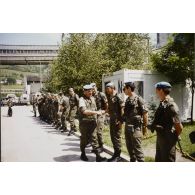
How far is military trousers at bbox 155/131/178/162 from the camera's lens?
4.93 m

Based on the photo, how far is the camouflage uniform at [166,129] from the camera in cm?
492

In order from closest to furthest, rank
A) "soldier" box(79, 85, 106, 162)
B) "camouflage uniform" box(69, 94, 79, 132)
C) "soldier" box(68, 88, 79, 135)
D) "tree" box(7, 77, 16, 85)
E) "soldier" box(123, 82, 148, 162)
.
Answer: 1. "soldier" box(123, 82, 148, 162)
2. "soldier" box(79, 85, 106, 162)
3. "tree" box(7, 77, 16, 85)
4. "soldier" box(68, 88, 79, 135)
5. "camouflage uniform" box(69, 94, 79, 132)

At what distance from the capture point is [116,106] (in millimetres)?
5891

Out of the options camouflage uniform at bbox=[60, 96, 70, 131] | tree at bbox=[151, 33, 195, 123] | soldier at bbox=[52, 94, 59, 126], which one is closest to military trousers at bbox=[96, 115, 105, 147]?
camouflage uniform at bbox=[60, 96, 70, 131]

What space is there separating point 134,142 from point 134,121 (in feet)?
1.01

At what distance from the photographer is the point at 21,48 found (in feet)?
19.9

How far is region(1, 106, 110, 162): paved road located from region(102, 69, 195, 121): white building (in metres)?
1.19

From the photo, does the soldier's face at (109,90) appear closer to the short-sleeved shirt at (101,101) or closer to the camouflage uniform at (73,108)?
the short-sleeved shirt at (101,101)

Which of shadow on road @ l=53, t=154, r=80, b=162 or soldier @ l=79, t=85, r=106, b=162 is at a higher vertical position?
soldier @ l=79, t=85, r=106, b=162

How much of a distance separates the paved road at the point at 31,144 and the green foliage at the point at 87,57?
37.6 inches

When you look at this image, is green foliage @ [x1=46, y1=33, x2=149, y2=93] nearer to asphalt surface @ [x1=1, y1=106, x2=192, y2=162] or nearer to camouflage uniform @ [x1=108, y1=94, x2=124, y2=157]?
camouflage uniform @ [x1=108, y1=94, x2=124, y2=157]
